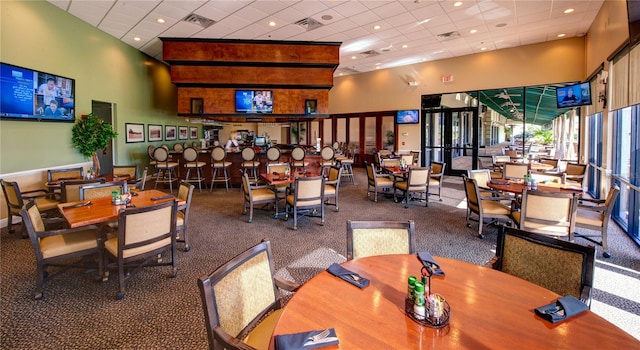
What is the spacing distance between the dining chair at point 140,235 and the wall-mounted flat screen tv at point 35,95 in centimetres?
382

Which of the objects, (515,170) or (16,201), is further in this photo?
(515,170)

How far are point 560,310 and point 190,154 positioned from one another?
321 inches

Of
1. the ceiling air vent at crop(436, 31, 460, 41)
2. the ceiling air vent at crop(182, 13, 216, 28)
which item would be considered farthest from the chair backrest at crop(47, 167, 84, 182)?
the ceiling air vent at crop(436, 31, 460, 41)

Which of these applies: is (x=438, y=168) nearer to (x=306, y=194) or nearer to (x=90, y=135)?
(x=306, y=194)

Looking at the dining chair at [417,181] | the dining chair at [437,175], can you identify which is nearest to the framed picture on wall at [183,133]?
the dining chair at [417,181]

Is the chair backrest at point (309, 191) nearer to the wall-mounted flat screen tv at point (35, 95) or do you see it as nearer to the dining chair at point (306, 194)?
the dining chair at point (306, 194)

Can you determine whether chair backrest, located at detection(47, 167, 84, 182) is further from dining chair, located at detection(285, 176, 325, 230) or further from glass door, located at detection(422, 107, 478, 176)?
glass door, located at detection(422, 107, 478, 176)

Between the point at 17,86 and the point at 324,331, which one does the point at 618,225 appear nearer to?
the point at 324,331

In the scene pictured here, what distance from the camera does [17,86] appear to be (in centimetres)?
507

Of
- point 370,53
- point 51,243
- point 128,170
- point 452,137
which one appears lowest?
point 51,243

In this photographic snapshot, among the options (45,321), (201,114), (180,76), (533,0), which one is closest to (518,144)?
(533,0)

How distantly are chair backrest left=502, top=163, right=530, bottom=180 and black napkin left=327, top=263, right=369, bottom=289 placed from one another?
5.32 m

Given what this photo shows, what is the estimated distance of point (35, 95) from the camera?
540cm

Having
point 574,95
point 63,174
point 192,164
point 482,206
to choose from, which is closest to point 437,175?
point 482,206
